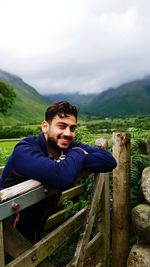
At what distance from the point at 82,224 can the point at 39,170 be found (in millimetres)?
1730

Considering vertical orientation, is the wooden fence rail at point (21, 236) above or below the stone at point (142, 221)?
above

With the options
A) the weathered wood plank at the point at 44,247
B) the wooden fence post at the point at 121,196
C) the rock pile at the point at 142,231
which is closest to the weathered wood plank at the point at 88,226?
the weathered wood plank at the point at 44,247

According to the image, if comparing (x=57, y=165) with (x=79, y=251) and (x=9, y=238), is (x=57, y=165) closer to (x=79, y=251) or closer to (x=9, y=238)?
(x=9, y=238)

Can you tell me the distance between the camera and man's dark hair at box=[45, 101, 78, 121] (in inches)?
146

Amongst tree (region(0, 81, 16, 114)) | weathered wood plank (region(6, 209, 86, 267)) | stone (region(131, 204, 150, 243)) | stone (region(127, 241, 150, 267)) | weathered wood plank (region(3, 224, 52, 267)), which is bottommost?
stone (region(127, 241, 150, 267))

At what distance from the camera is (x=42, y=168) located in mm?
3123

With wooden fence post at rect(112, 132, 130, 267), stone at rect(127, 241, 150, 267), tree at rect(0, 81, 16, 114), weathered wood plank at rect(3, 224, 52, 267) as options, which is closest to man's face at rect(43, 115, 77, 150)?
weathered wood plank at rect(3, 224, 52, 267)

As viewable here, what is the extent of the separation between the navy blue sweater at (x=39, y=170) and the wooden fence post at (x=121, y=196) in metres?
1.55

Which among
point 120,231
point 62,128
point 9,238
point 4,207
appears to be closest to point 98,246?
point 120,231

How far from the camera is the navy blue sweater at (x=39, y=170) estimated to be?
314 centimetres

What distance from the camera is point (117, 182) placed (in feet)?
18.0

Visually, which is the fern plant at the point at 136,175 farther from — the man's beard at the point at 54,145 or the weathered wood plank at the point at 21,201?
the weathered wood plank at the point at 21,201

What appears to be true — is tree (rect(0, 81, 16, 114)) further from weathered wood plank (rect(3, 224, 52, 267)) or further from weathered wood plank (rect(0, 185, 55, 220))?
weathered wood plank (rect(3, 224, 52, 267))

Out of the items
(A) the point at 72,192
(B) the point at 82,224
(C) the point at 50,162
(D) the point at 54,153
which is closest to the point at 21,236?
(C) the point at 50,162
